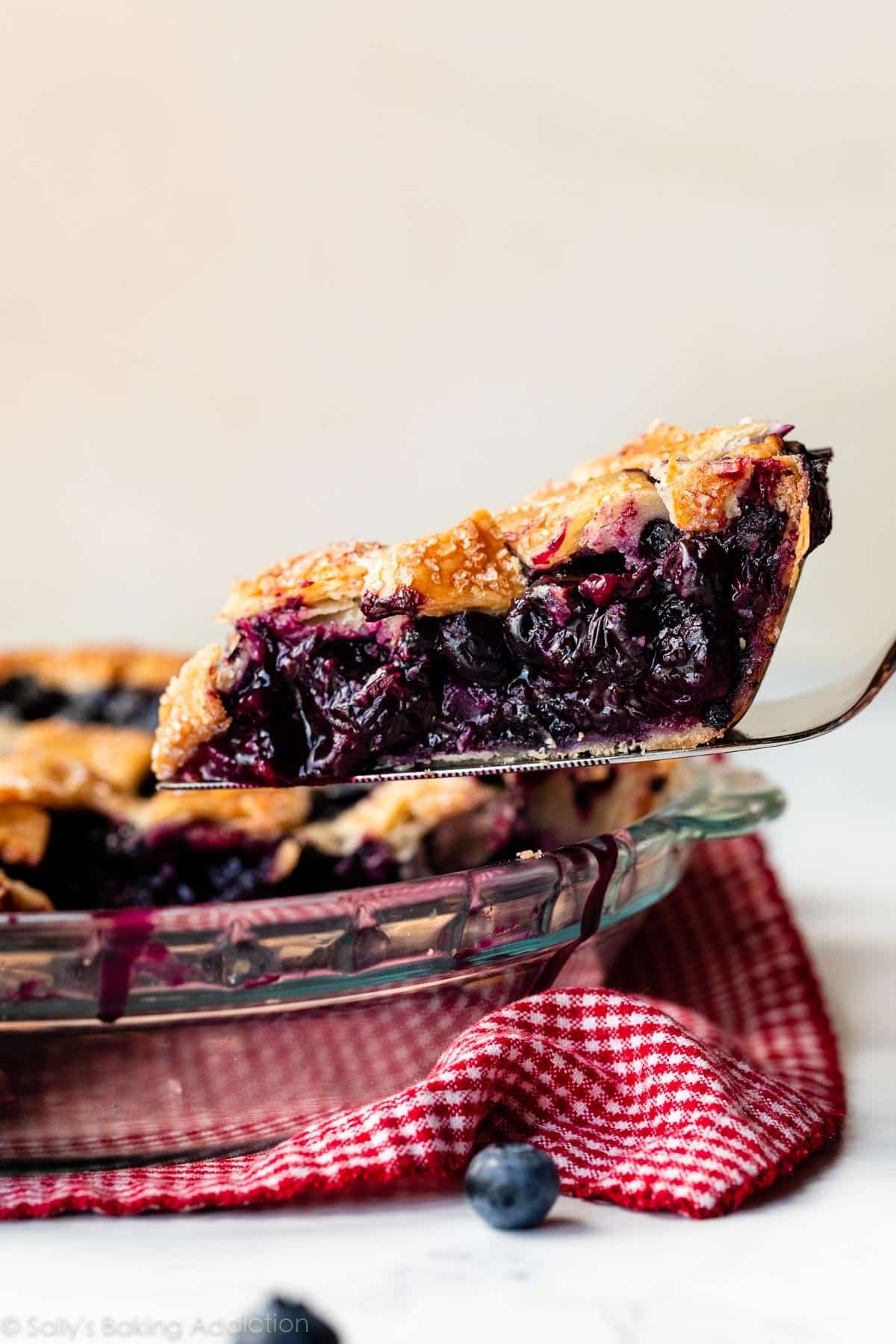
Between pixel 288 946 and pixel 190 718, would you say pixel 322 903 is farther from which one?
pixel 190 718

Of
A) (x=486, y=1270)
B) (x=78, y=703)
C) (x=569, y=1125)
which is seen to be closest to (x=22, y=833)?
(x=78, y=703)

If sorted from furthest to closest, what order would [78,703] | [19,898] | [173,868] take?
[78,703] → [173,868] → [19,898]

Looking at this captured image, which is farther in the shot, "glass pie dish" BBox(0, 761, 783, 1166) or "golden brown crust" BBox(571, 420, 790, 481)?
"golden brown crust" BBox(571, 420, 790, 481)

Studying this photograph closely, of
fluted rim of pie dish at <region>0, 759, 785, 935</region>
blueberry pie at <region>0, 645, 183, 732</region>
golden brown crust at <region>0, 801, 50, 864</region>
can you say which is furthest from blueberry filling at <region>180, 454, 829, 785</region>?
blueberry pie at <region>0, 645, 183, 732</region>

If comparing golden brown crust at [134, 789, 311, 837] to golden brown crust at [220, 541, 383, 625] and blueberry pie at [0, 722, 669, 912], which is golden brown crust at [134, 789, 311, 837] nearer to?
blueberry pie at [0, 722, 669, 912]

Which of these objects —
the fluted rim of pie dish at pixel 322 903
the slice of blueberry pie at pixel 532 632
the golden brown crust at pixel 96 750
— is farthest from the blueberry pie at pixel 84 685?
the slice of blueberry pie at pixel 532 632

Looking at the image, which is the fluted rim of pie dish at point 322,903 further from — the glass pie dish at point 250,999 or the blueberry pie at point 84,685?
the blueberry pie at point 84,685
